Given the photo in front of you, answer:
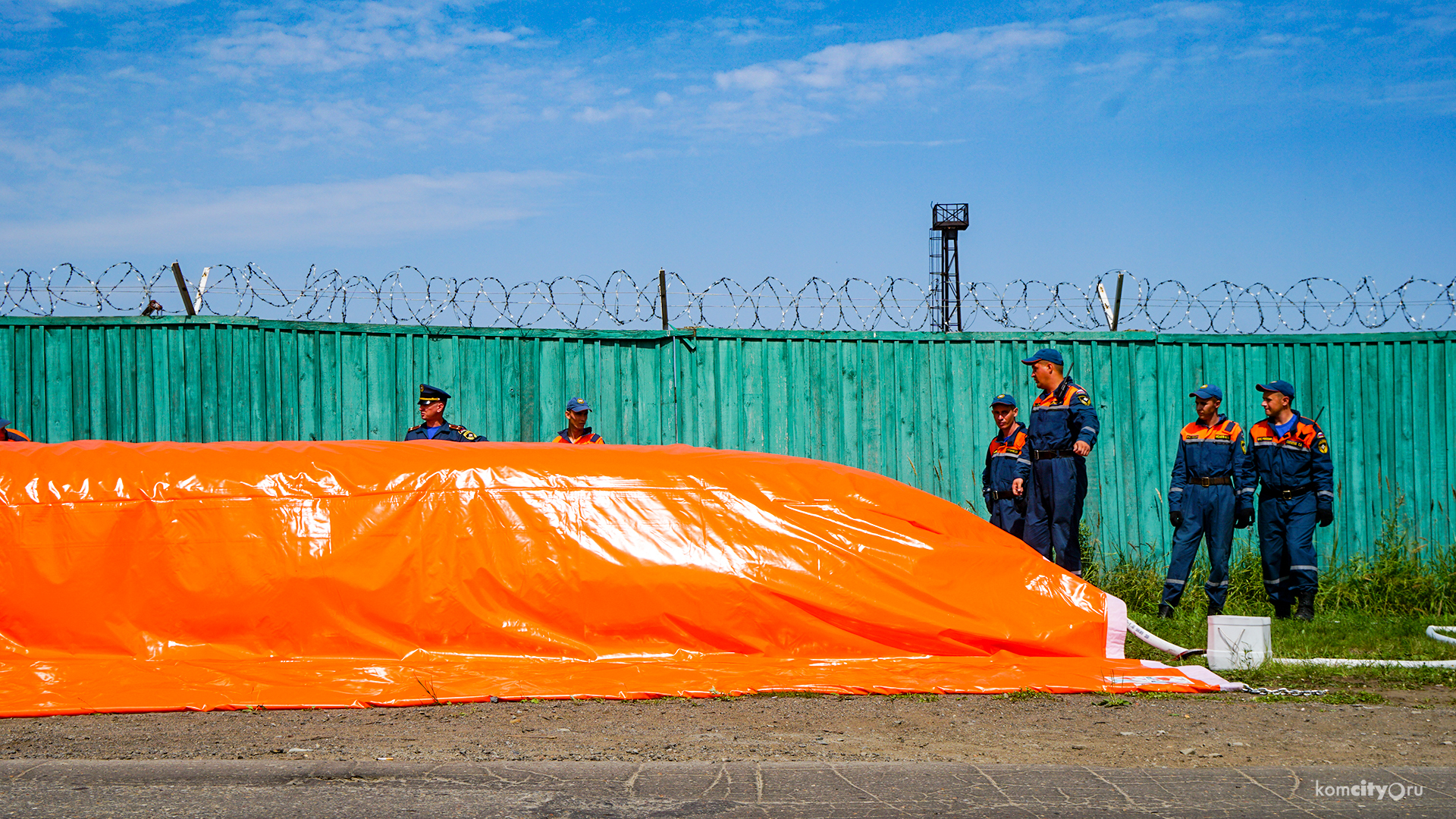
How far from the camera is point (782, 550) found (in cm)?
499

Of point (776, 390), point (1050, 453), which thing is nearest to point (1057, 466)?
point (1050, 453)

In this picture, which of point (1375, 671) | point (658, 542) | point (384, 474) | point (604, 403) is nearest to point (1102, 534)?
point (1375, 671)

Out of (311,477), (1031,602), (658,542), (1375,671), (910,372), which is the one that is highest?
(910,372)

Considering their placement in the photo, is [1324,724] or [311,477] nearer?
[1324,724]

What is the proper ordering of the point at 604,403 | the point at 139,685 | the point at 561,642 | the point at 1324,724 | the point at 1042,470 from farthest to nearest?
the point at 604,403 < the point at 1042,470 < the point at 561,642 < the point at 139,685 < the point at 1324,724

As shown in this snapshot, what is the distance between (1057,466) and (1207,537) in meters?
0.99

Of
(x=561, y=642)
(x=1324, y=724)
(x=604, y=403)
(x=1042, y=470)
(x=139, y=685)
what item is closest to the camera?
(x=1324, y=724)

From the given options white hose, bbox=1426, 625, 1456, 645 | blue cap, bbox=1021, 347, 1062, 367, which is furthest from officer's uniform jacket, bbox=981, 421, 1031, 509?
white hose, bbox=1426, 625, 1456, 645

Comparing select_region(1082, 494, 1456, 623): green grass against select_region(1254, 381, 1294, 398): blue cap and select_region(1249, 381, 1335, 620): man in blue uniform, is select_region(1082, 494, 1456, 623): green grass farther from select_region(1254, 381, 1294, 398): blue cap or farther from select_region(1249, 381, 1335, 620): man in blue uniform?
select_region(1254, 381, 1294, 398): blue cap

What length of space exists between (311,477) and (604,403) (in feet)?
9.39

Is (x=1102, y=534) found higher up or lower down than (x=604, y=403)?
lower down

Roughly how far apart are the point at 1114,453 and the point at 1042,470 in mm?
1156

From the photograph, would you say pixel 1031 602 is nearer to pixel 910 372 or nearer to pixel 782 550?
pixel 782 550
